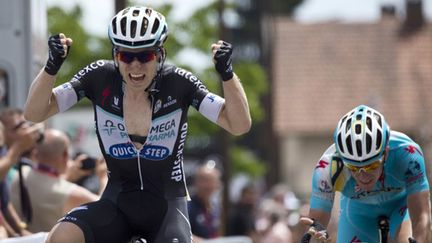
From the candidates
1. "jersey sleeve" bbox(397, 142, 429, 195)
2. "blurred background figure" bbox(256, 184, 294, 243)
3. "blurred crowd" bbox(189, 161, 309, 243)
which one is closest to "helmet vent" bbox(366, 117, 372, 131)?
"jersey sleeve" bbox(397, 142, 429, 195)

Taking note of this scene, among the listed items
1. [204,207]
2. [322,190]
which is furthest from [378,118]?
[204,207]

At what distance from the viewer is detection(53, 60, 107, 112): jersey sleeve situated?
7090 millimetres

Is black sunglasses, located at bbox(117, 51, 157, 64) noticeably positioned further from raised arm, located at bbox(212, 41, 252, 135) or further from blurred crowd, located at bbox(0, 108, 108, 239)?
blurred crowd, located at bbox(0, 108, 108, 239)

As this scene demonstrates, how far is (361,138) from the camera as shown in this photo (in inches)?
288

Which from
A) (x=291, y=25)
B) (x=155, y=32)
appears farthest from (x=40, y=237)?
(x=291, y=25)

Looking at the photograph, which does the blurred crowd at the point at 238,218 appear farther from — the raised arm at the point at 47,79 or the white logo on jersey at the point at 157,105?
the raised arm at the point at 47,79

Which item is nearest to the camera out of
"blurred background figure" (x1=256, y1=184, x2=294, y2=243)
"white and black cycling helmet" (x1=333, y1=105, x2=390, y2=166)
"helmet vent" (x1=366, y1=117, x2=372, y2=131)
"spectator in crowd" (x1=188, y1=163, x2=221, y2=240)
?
"white and black cycling helmet" (x1=333, y1=105, x2=390, y2=166)

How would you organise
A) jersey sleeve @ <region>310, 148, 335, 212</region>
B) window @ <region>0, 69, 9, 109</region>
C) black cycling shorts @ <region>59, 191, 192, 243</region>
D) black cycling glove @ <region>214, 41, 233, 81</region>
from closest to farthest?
1. black cycling shorts @ <region>59, 191, 192, 243</region>
2. black cycling glove @ <region>214, 41, 233, 81</region>
3. jersey sleeve @ <region>310, 148, 335, 212</region>
4. window @ <region>0, 69, 9, 109</region>

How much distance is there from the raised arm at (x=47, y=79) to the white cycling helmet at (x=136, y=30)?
29cm

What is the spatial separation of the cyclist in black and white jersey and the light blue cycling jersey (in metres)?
0.93

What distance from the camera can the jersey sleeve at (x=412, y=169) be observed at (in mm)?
7703

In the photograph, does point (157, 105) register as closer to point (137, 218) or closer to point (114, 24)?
point (114, 24)

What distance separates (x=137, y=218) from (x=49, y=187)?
3.00 m

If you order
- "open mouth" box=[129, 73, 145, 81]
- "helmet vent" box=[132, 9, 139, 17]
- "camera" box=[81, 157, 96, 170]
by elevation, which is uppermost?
"helmet vent" box=[132, 9, 139, 17]
